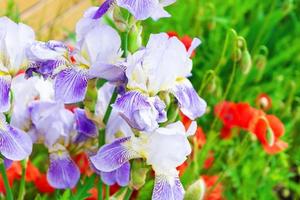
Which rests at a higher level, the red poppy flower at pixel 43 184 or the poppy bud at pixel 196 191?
the poppy bud at pixel 196 191

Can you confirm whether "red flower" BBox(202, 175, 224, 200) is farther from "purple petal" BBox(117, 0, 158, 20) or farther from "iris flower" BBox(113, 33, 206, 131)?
"purple petal" BBox(117, 0, 158, 20)

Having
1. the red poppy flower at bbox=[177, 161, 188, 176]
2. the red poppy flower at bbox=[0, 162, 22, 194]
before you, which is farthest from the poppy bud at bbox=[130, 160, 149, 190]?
the red poppy flower at bbox=[177, 161, 188, 176]

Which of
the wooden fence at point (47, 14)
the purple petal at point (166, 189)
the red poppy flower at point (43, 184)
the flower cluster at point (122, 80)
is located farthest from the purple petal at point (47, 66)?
the wooden fence at point (47, 14)

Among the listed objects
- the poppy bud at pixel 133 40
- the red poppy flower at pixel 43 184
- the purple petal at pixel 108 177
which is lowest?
the red poppy flower at pixel 43 184

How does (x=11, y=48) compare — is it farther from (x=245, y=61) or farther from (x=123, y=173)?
(x=245, y=61)

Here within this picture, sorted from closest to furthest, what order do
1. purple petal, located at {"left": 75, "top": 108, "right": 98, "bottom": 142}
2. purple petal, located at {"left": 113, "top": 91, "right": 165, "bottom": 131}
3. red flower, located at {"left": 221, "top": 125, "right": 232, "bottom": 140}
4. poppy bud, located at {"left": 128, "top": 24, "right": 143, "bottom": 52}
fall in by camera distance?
purple petal, located at {"left": 113, "top": 91, "right": 165, "bottom": 131}
poppy bud, located at {"left": 128, "top": 24, "right": 143, "bottom": 52}
purple petal, located at {"left": 75, "top": 108, "right": 98, "bottom": 142}
red flower, located at {"left": 221, "top": 125, "right": 232, "bottom": 140}

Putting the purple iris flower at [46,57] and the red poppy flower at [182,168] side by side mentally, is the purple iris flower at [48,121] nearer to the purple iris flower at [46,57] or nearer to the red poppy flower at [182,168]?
the purple iris flower at [46,57]
